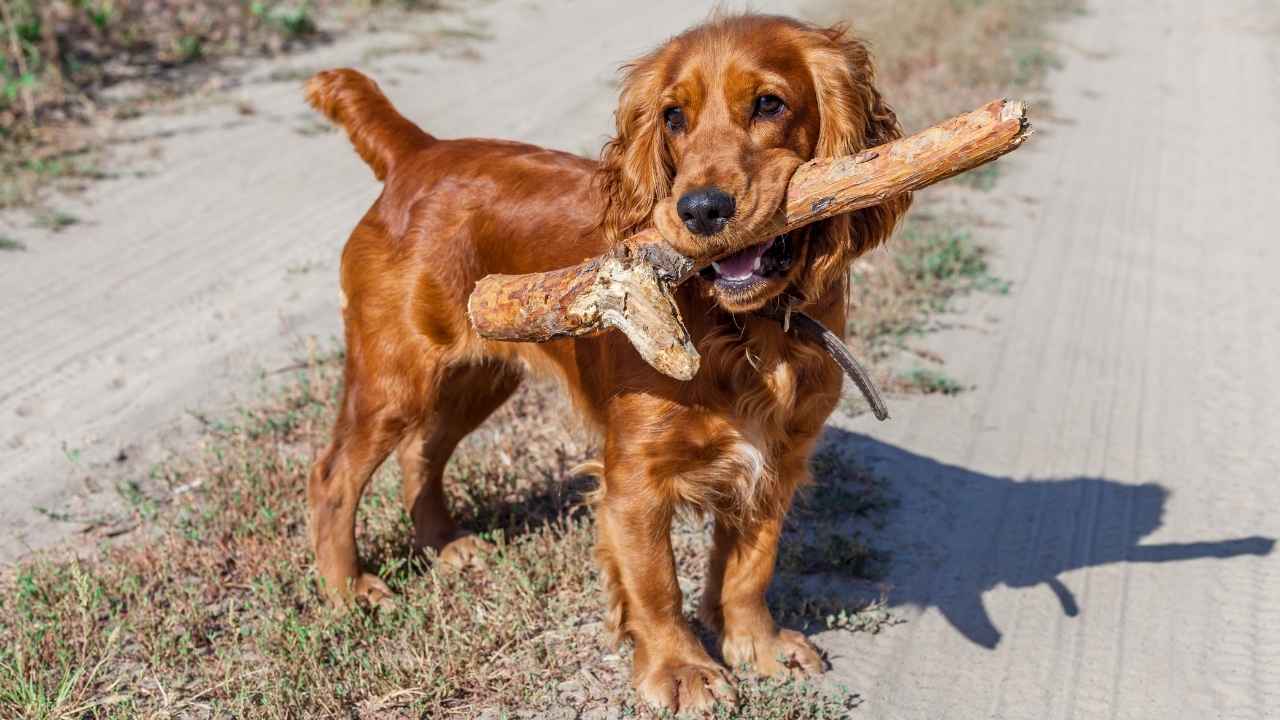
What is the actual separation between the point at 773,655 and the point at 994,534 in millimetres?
1222

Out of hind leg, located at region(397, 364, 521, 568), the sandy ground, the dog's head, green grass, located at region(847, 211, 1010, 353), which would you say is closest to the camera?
the dog's head

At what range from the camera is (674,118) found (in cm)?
314

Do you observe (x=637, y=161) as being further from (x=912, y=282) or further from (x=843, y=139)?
(x=912, y=282)

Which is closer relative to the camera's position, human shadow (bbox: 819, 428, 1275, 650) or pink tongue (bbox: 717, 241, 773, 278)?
pink tongue (bbox: 717, 241, 773, 278)

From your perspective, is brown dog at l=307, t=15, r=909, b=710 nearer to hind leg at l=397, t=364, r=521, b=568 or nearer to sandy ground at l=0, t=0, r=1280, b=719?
hind leg at l=397, t=364, r=521, b=568

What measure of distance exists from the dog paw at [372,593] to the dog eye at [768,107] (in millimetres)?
1914

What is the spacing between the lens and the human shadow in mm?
4004

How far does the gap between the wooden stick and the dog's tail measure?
134 centimetres

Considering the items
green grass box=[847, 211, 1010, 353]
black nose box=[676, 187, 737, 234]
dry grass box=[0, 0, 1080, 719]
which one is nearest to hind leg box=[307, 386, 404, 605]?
dry grass box=[0, 0, 1080, 719]

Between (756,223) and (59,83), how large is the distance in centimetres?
719

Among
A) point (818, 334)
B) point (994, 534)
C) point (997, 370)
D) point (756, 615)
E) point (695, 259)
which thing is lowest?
point (997, 370)

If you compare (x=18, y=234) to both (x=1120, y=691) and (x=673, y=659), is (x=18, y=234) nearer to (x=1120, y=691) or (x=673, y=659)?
(x=673, y=659)

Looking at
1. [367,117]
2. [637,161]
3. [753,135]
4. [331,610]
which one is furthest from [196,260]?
[753,135]

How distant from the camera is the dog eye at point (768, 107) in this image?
3.03 m
